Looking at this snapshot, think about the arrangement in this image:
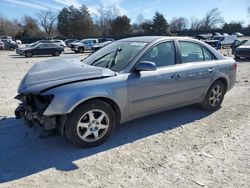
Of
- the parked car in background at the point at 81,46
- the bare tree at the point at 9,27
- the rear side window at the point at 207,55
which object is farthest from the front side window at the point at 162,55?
the bare tree at the point at 9,27

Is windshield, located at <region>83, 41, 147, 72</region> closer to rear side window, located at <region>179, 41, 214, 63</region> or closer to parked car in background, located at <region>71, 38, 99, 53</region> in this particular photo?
rear side window, located at <region>179, 41, 214, 63</region>

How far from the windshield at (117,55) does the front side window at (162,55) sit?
199 millimetres

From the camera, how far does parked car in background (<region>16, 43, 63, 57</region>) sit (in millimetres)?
25047

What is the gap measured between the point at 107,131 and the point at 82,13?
72.4 metres

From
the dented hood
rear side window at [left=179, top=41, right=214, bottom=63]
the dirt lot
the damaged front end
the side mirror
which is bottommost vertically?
the dirt lot

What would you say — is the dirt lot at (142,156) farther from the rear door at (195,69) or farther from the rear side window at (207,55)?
the rear side window at (207,55)

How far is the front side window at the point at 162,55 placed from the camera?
4574 millimetres

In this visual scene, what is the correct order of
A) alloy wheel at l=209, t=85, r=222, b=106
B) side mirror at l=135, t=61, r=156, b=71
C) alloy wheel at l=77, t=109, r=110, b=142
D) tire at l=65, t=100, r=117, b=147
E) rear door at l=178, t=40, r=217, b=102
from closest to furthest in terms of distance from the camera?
tire at l=65, t=100, r=117, b=147 < alloy wheel at l=77, t=109, r=110, b=142 < side mirror at l=135, t=61, r=156, b=71 < rear door at l=178, t=40, r=217, b=102 < alloy wheel at l=209, t=85, r=222, b=106

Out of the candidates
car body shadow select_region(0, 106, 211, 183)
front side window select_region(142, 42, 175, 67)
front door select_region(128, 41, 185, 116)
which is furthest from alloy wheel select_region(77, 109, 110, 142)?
front side window select_region(142, 42, 175, 67)

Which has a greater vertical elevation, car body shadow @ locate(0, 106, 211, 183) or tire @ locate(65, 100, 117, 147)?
tire @ locate(65, 100, 117, 147)

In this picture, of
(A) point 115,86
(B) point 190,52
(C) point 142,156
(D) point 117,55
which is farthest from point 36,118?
(B) point 190,52

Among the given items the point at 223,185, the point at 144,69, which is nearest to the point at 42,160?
the point at 144,69

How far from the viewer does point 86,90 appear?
3775 millimetres

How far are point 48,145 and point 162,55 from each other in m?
2.41
